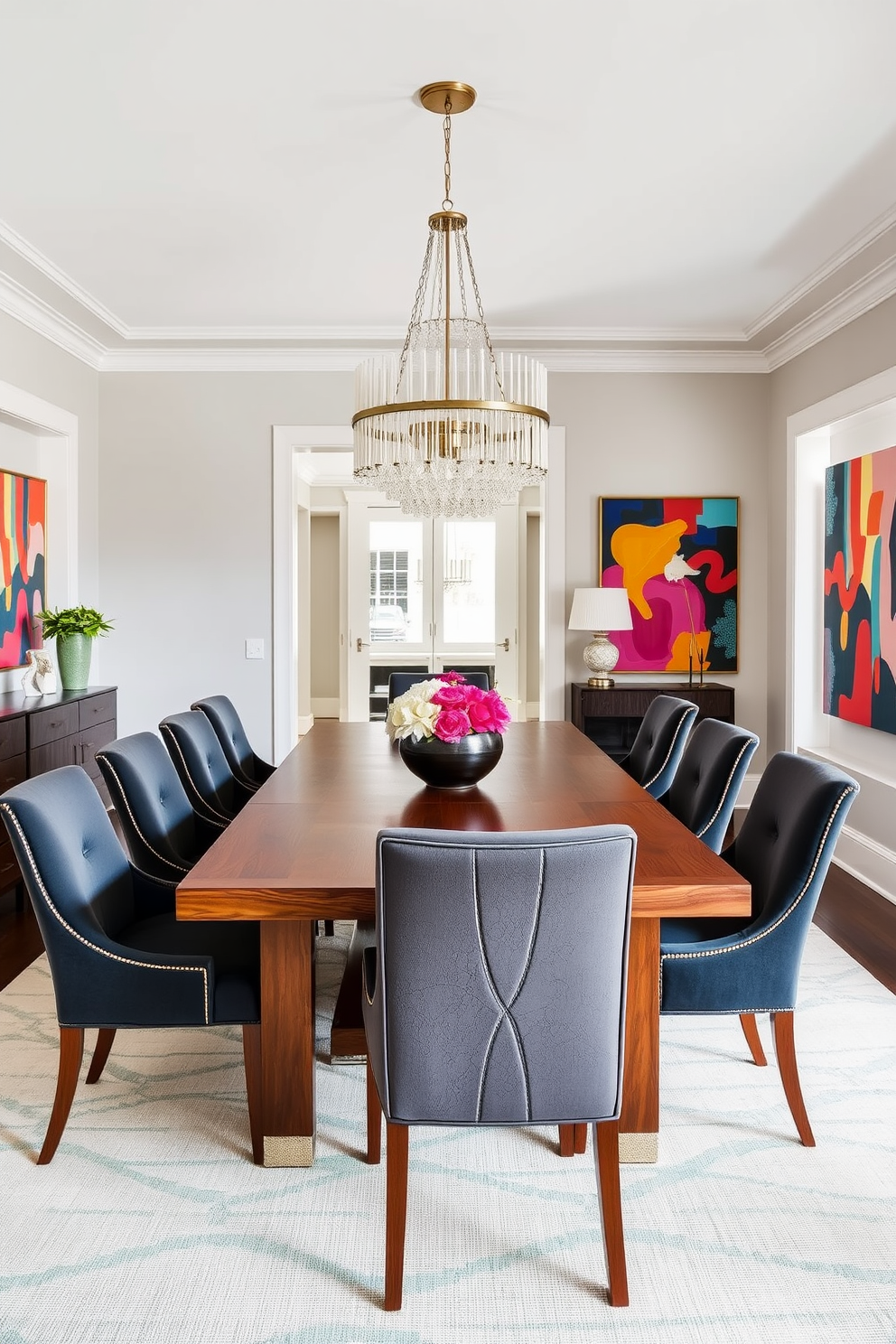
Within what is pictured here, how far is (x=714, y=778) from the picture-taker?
9.00 feet

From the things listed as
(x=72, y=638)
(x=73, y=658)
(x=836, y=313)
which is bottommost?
(x=73, y=658)

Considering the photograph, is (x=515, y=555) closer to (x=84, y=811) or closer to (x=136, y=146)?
(x=136, y=146)

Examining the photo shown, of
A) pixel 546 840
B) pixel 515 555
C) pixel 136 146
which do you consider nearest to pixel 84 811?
pixel 546 840

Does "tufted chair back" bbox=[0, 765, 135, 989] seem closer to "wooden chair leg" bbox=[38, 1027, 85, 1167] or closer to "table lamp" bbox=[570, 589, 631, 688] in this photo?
"wooden chair leg" bbox=[38, 1027, 85, 1167]

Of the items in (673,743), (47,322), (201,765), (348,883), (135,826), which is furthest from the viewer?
(47,322)

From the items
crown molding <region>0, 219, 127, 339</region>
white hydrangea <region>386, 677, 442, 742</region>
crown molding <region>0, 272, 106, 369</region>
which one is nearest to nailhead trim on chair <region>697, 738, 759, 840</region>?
white hydrangea <region>386, 677, 442, 742</region>

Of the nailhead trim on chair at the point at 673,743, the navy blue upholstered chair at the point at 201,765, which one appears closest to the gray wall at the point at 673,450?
the nailhead trim on chair at the point at 673,743

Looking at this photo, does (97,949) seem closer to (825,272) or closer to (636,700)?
(636,700)

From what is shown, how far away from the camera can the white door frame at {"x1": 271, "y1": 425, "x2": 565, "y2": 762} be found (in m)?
5.49

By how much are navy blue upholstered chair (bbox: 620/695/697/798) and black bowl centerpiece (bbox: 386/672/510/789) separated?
31.7 inches

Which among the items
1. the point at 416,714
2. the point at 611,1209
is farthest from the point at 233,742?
the point at 611,1209

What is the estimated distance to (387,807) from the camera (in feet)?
8.10

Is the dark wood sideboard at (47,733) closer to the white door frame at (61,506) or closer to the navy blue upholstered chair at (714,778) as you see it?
the white door frame at (61,506)

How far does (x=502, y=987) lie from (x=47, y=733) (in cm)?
317
